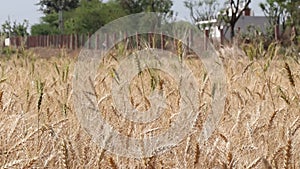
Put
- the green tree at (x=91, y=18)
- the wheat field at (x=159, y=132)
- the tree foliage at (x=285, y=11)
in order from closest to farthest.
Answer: the wheat field at (x=159, y=132)
the tree foliage at (x=285, y=11)
the green tree at (x=91, y=18)

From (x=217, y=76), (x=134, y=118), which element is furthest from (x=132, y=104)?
(x=217, y=76)

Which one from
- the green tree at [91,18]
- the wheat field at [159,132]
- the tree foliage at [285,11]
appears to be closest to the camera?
the wheat field at [159,132]

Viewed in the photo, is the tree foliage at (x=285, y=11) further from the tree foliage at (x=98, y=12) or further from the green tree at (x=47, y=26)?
the green tree at (x=47, y=26)

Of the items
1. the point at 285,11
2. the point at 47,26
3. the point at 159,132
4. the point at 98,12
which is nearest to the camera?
the point at 159,132

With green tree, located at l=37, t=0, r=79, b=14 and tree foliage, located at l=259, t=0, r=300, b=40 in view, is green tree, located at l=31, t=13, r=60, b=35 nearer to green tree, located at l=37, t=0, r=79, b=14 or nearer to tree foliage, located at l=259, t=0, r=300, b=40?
green tree, located at l=37, t=0, r=79, b=14

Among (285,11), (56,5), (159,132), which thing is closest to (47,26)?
(56,5)

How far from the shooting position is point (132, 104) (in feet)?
3.61

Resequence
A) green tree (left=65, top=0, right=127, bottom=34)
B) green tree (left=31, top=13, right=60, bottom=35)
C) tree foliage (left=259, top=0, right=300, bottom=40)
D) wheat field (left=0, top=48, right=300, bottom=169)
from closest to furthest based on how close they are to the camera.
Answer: wheat field (left=0, top=48, right=300, bottom=169) → tree foliage (left=259, top=0, right=300, bottom=40) → green tree (left=65, top=0, right=127, bottom=34) → green tree (left=31, top=13, right=60, bottom=35)

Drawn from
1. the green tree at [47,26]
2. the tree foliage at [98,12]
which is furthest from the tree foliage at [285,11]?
the green tree at [47,26]

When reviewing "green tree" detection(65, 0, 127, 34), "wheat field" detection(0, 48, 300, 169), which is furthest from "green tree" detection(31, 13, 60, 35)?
"wheat field" detection(0, 48, 300, 169)

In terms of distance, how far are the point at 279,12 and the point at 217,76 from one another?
15.3 metres

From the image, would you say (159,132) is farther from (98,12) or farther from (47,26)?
(47,26)

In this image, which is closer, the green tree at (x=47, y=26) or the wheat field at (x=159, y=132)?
the wheat field at (x=159, y=132)

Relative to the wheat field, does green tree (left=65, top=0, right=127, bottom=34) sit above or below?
above
